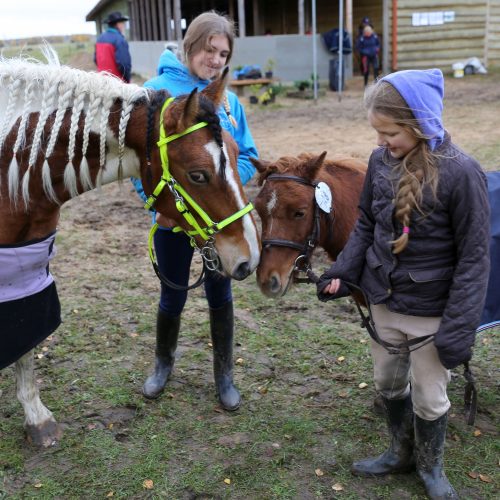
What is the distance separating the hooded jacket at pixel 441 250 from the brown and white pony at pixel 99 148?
0.51m

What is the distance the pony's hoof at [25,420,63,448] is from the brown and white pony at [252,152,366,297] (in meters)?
1.32

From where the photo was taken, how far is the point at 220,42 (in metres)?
2.69

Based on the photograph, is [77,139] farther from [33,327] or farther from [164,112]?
[33,327]

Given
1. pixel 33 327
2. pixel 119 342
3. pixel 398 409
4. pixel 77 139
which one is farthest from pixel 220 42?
pixel 119 342

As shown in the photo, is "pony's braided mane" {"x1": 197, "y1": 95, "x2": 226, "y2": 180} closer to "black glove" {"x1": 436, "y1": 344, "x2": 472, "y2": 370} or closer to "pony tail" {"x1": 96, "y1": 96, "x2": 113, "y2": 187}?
"pony tail" {"x1": 96, "y1": 96, "x2": 113, "y2": 187}

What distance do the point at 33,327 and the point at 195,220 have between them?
97 cm

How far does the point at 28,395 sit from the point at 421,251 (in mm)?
2055

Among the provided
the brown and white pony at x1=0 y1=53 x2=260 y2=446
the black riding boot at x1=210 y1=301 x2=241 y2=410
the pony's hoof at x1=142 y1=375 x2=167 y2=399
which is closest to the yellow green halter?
the brown and white pony at x1=0 y1=53 x2=260 y2=446

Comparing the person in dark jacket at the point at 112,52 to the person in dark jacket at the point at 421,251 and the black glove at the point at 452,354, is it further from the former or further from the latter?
the black glove at the point at 452,354

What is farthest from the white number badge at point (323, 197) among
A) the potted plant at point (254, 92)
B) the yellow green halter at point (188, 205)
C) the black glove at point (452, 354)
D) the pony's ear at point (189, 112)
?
the potted plant at point (254, 92)

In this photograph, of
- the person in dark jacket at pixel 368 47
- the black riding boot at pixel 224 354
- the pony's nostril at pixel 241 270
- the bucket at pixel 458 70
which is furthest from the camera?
the bucket at pixel 458 70

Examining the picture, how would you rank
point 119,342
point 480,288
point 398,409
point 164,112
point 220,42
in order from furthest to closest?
point 119,342 < point 220,42 < point 398,409 < point 164,112 < point 480,288

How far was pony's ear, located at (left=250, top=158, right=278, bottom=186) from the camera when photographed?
2.71 m

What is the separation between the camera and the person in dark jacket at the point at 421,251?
1.97 meters
